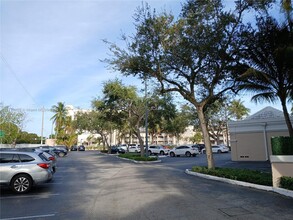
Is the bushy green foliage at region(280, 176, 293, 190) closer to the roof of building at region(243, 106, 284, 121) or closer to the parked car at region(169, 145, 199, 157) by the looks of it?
the roof of building at region(243, 106, 284, 121)

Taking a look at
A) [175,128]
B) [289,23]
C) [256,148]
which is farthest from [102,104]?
[175,128]

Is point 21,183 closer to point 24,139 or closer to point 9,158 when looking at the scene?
point 9,158

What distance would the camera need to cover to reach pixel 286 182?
393 inches

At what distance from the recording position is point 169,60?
16734mm

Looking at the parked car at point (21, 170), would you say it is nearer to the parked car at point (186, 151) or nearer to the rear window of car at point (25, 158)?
the rear window of car at point (25, 158)

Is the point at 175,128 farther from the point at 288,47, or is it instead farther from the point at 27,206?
the point at 27,206

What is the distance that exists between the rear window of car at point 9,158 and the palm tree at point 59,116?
224ft

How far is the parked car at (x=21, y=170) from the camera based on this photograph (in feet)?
35.1

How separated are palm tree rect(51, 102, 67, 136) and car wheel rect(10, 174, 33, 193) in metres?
68.7

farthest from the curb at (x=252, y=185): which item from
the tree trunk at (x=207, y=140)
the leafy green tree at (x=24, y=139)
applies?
the leafy green tree at (x=24, y=139)

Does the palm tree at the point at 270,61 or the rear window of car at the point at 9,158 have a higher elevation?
the palm tree at the point at 270,61

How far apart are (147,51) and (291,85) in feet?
28.0

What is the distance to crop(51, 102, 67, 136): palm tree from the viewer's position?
254 feet

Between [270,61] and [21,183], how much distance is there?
44.6 ft
